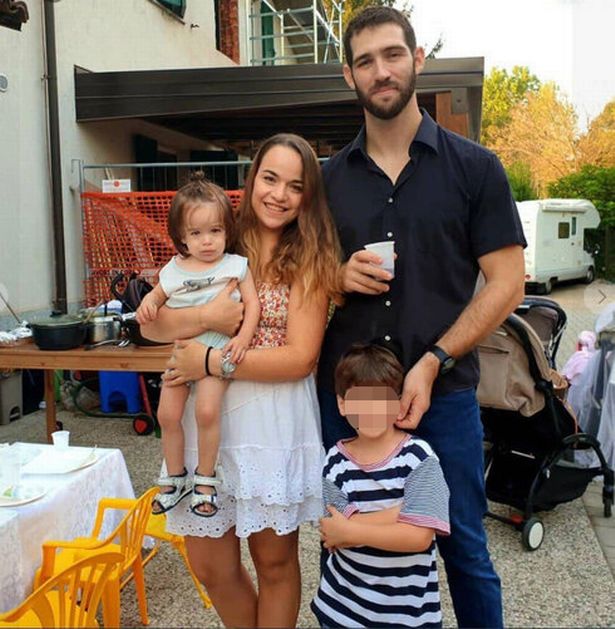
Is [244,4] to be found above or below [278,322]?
above

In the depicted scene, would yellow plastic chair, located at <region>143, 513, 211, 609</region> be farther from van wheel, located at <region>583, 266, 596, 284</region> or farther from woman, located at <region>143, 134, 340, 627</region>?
van wheel, located at <region>583, 266, 596, 284</region>

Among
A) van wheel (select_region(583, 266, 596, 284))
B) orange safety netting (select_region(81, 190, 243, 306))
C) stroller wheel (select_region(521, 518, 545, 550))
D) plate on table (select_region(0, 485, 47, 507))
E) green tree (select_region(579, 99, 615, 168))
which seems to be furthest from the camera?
green tree (select_region(579, 99, 615, 168))

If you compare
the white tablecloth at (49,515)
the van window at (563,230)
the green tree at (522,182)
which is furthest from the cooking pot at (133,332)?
the green tree at (522,182)

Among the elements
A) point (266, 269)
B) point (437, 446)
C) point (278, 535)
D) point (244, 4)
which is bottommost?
point (278, 535)

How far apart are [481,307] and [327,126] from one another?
30.8 ft

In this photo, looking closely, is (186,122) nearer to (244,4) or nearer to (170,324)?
(244,4)

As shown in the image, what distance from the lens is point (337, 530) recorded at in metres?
1.90

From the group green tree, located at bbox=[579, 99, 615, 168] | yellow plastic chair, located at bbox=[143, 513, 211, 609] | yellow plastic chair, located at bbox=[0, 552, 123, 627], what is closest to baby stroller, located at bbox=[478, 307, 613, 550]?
yellow plastic chair, located at bbox=[143, 513, 211, 609]

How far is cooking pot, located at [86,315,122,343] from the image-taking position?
5.18 meters

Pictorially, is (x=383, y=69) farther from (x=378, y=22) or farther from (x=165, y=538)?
(x=165, y=538)

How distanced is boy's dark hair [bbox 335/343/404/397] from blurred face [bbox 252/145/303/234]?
19.1 inches

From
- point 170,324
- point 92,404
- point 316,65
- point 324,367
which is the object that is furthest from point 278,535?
point 316,65

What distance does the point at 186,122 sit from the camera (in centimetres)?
1001

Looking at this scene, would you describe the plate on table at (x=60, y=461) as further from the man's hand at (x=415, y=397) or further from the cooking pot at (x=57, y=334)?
the man's hand at (x=415, y=397)
